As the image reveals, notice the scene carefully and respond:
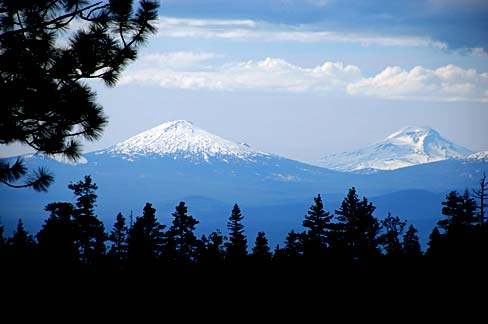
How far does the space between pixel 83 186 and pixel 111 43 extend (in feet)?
102

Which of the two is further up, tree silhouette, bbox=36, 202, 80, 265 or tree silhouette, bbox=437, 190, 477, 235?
tree silhouette, bbox=437, 190, 477, 235

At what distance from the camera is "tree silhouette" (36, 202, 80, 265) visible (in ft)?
84.2

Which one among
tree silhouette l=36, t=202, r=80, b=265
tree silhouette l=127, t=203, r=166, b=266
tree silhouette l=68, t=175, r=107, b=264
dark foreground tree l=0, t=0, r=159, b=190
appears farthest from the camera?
tree silhouette l=68, t=175, r=107, b=264

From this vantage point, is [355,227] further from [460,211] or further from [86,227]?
[86,227]

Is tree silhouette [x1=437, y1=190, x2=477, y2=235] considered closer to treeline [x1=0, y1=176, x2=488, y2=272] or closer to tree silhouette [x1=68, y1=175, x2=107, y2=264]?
treeline [x1=0, y1=176, x2=488, y2=272]

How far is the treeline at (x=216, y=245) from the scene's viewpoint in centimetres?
2570

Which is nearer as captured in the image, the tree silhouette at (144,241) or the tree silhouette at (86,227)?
the tree silhouette at (144,241)

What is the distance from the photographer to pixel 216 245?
39906 millimetres

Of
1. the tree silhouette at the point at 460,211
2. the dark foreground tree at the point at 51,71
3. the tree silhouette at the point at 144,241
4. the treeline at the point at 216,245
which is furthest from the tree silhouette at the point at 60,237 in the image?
the tree silhouette at the point at 460,211

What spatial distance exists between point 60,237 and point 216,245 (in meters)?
12.2

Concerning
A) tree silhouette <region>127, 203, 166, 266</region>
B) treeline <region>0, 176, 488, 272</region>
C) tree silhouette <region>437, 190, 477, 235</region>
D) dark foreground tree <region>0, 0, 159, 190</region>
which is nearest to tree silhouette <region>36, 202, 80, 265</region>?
treeline <region>0, 176, 488, 272</region>

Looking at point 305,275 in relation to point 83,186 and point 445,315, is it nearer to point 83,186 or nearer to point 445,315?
point 445,315

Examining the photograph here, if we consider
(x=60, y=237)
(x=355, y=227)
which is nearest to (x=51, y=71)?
(x=60, y=237)

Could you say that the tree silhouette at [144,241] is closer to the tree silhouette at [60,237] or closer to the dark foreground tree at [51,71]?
the tree silhouette at [60,237]
